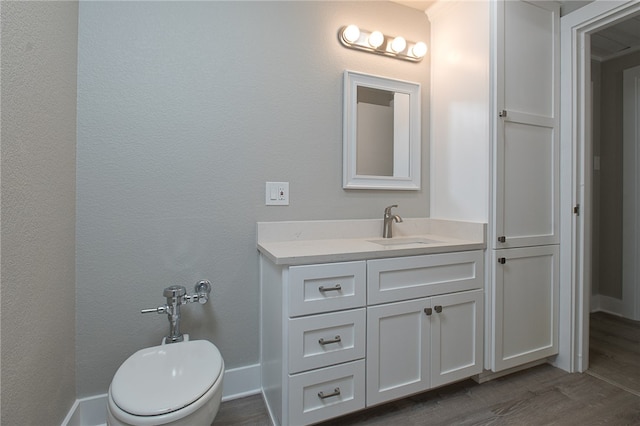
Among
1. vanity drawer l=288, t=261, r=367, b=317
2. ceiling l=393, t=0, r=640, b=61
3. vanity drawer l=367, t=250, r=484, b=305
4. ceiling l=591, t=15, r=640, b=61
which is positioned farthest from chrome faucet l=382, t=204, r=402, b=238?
ceiling l=591, t=15, r=640, b=61

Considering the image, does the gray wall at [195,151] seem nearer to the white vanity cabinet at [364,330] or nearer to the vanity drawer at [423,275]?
the white vanity cabinet at [364,330]

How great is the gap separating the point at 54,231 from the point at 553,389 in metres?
2.46

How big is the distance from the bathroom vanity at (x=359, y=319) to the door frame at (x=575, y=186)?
612 mm

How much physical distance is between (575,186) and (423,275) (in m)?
1.12

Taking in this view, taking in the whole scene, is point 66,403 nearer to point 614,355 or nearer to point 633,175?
point 614,355

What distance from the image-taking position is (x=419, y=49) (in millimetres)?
1877

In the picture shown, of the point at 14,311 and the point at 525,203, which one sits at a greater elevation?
the point at 525,203

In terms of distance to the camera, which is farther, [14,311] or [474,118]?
[474,118]

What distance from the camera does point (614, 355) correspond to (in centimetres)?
194

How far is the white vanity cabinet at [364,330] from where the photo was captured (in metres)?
1.20

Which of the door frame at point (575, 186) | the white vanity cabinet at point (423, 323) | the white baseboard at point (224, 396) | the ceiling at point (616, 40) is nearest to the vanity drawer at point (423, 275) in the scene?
the white vanity cabinet at point (423, 323)

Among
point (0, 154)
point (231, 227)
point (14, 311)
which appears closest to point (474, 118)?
point (231, 227)

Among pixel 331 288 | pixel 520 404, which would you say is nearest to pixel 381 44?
pixel 331 288

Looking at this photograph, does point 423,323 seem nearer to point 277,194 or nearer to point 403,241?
point 403,241
